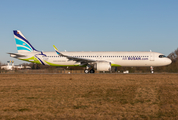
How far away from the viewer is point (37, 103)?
9242 millimetres

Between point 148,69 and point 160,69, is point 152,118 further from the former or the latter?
point 160,69

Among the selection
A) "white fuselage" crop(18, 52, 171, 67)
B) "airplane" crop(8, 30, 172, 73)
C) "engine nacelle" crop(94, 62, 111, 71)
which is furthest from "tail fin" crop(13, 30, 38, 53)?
"engine nacelle" crop(94, 62, 111, 71)

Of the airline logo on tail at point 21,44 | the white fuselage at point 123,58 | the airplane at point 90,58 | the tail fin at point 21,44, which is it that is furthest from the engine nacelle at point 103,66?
the airline logo on tail at point 21,44

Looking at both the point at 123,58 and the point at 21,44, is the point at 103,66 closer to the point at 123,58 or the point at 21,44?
the point at 123,58

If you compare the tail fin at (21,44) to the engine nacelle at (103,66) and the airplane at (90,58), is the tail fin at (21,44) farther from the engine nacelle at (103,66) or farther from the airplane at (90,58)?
the engine nacelle at (103,66)

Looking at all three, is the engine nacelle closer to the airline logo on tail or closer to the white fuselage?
the white fuselage

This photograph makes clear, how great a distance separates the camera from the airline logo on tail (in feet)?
120

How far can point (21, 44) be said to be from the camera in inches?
1442

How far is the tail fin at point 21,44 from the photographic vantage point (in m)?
36.6

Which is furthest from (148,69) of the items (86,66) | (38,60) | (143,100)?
(143,100)

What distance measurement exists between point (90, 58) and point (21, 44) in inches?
518

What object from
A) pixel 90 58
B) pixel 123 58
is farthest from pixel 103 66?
pixel 123 58

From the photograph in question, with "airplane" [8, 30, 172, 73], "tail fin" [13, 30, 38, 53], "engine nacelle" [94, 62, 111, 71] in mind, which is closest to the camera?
"engine nacelle" [94, 62, 111, 71]

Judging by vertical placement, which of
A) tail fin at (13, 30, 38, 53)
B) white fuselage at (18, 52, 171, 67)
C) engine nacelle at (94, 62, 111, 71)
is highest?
tail fin at (13, 30, 38, 53)
